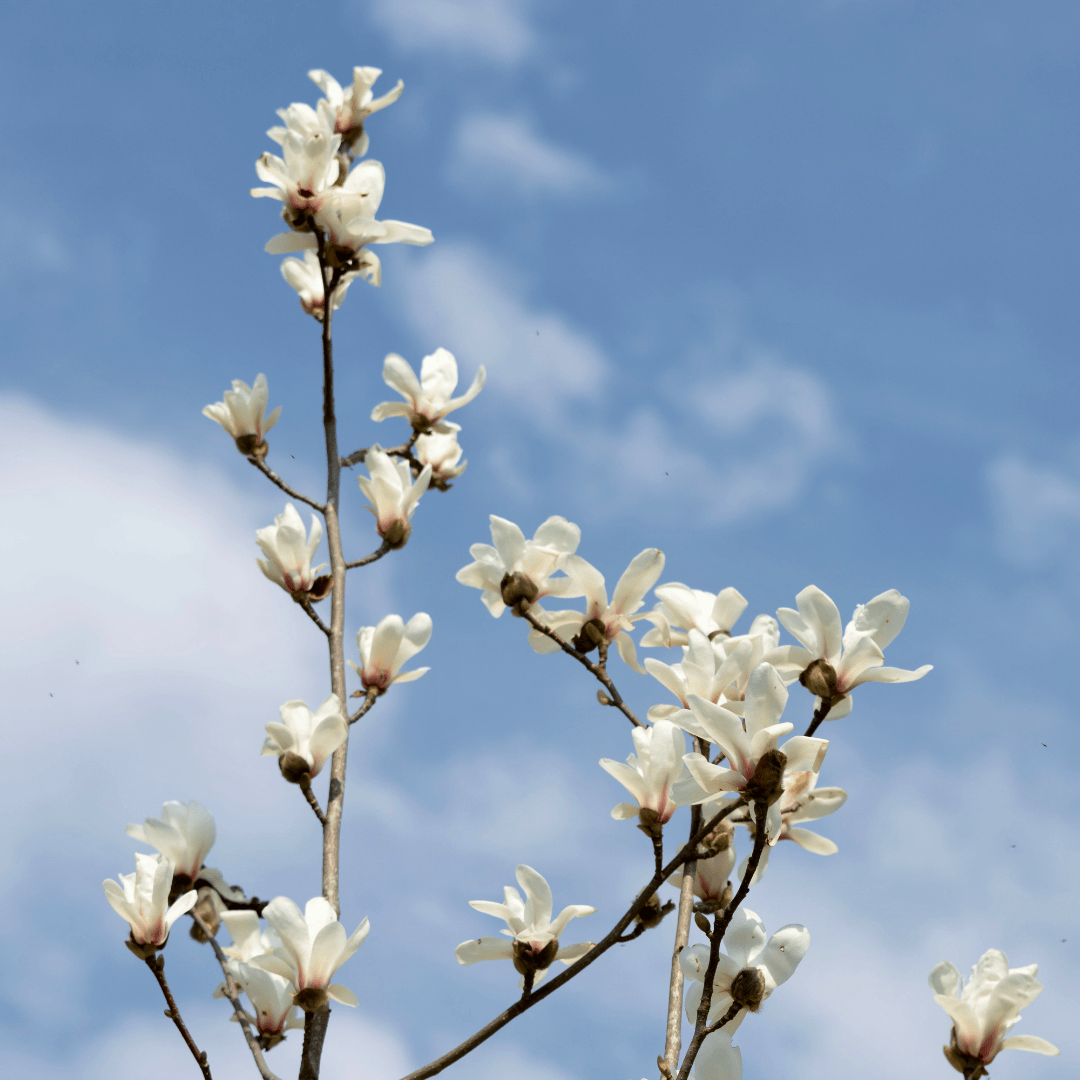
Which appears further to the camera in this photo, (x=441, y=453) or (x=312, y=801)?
(x=441, y=453)

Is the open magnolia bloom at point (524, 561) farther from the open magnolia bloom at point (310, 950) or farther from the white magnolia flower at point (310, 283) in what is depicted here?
the white magnolia flower at point (310, 283)

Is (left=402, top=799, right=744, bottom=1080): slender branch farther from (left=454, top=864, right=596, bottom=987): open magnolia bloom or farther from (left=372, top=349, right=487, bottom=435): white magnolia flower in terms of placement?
(left=372, top=349, right=487, bottom=435): white magnolia flower

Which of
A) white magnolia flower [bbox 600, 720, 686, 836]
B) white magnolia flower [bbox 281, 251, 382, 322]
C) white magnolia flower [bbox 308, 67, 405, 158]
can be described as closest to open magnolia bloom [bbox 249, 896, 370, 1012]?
white magnolia flower [bbox 600, 720, 686, 836]

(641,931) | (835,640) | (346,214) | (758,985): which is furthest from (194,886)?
(346,214)

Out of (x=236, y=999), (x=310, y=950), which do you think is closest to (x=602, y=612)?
(x=310, y=950)

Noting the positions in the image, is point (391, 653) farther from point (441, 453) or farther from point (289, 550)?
point (441, 453)
